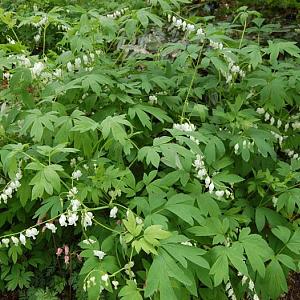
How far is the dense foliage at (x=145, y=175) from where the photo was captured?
2566 mm

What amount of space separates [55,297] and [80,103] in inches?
60.9

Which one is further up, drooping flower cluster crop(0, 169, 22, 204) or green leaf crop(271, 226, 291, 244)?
drooping flower cluster crop(0, 169, 22, 204)

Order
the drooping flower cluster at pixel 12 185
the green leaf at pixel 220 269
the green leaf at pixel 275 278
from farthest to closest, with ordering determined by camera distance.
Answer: the drooping flower cluster at pixel 12 185 → the green leaf at pixel 275 278 → the green leaf at pixel 220 269

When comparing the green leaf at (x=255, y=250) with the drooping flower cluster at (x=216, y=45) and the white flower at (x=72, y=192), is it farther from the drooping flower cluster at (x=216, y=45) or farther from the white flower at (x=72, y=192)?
the drooping flower cluster at (x=216, y=45)

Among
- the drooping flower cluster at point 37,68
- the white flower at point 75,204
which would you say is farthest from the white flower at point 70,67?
the white flower at point 75,204

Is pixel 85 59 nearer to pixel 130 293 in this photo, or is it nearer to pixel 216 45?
pixel 216 45

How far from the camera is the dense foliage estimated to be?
8.42 ft

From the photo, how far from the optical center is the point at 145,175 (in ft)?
9.77

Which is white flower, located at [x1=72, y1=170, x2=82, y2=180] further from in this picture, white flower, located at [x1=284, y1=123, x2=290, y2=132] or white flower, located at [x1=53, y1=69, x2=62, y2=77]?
white flower, located at [x1=284, y1=123, x2=290, y2=132]

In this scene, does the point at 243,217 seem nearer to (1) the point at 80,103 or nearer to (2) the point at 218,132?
(2) the point at 218,132

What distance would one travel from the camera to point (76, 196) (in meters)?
2.73

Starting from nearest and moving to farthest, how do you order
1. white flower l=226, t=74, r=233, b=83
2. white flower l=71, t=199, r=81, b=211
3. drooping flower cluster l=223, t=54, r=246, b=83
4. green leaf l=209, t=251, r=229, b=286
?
green leaf l=209, t=251, r=229, b=286 → white flower l=71, t=199, r=81, b=211 → drooping flower cluster l=223, t=54, r=246, b=83 → white flower l=226, t=74, r=233, b=83

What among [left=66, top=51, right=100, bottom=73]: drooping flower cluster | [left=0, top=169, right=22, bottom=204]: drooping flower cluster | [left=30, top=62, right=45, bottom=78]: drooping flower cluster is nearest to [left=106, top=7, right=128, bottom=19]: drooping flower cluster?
[left=66, top=51, right=100, bottom=73]: drooping flower cluster

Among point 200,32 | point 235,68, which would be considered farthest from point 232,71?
point 200,32
